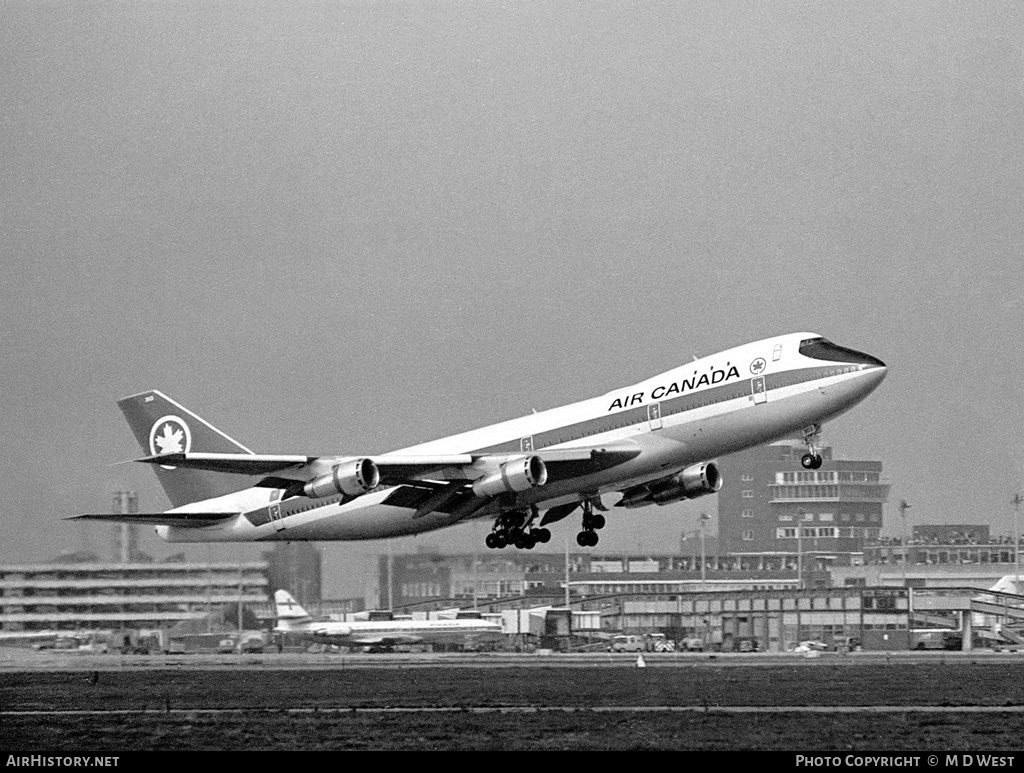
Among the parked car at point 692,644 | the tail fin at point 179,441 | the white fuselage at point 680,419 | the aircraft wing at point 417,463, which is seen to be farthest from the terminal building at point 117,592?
the parked car at point 692,644

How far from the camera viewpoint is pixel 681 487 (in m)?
57.2

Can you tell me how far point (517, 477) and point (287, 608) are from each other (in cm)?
3789

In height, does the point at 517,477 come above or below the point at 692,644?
above

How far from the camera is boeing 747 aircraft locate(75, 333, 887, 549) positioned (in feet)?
163

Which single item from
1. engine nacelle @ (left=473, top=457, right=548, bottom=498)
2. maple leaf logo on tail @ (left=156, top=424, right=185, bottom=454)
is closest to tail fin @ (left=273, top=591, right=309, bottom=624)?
maple leaf logo on tail @ (left=156, top=424, right=185, bottom=454)

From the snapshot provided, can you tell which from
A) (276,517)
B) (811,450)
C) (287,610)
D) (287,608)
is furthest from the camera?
(287,610)

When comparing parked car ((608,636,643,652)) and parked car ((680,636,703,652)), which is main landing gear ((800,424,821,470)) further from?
parked car ((680,636,703,652))

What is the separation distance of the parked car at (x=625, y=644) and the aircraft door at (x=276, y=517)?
27.8 meters

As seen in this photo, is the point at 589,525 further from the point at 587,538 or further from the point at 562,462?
the point at 562,462

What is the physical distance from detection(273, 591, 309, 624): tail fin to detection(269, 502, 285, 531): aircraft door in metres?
21.6

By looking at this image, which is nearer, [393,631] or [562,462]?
[562,462]

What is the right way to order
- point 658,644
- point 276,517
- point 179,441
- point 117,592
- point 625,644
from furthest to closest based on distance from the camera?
point 625,644, point 658,644, point 117,592, point 179,441, point 276,517

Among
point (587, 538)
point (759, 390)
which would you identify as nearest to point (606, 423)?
point (759, 390)
